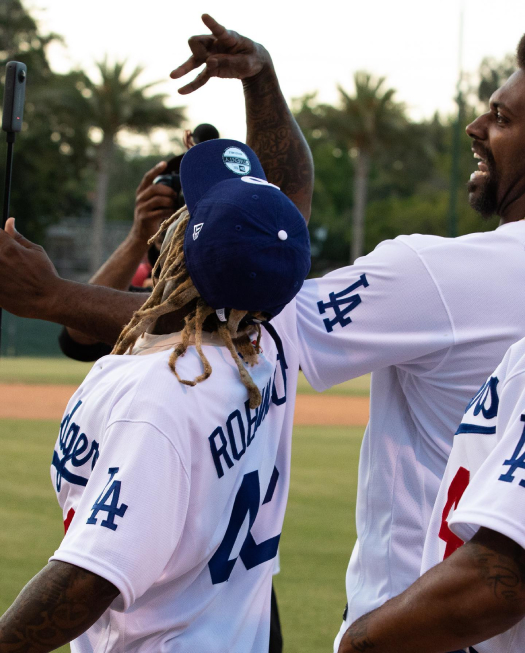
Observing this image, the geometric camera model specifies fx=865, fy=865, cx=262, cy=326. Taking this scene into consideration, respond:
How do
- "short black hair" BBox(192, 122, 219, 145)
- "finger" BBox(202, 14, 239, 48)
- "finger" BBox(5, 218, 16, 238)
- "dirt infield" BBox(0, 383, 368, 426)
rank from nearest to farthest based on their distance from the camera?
"finger" BBox(5, 218, 16, 238), "finger" BBox(202, 14, 239, 48), "short black hair" BBox(192, 122, 219, 145), "dirt infield" BBox(0, 383, 368, 426)

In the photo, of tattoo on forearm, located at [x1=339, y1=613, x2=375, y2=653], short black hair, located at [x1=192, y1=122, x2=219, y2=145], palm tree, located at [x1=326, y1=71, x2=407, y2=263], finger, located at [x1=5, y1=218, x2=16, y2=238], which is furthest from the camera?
palm tree, located at [x1=326, y1=71, x2=407, y2=263]

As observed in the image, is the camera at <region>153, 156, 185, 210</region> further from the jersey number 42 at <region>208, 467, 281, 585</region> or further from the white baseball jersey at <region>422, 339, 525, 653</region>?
the white baseball jersey at <region>422, 339, 525, 653</region>

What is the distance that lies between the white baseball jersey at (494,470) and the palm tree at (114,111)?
4199 cm

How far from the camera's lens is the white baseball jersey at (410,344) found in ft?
7.04

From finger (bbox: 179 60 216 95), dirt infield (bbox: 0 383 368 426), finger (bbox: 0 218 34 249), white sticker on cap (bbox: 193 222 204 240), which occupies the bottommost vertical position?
dirt infield (bbox: 0 383 368 426)

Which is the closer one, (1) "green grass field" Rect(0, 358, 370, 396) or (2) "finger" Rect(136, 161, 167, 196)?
(2) "finger" Rect(136, 161, 167, 196)

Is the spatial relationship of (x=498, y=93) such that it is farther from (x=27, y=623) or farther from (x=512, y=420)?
(x=27, y=623)

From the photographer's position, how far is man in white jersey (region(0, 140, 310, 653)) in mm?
1603

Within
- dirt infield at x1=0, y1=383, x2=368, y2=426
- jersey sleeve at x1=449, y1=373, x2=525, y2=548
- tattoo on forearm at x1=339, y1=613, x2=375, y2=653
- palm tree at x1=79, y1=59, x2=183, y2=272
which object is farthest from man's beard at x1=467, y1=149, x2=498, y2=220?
palm tree at x1=79, y1=59, x2=183, y2=272

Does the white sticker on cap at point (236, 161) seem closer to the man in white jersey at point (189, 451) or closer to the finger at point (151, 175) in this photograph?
the man in white jersey at point (189, 451)

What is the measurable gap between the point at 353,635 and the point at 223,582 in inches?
19.3

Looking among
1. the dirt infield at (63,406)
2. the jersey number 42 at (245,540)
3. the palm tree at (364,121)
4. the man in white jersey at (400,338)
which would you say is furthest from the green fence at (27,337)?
the jersey number 42 at (245,540)

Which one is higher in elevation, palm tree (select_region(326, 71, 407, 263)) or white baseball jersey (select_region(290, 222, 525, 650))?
white baseball jersey (select_region(290, 222, 525, 650))

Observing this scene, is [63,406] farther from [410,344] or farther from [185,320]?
[185,320]
